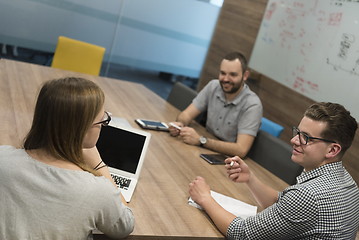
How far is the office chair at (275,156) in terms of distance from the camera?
2.40 metres

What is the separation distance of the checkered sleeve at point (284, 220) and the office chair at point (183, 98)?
1.79 meters

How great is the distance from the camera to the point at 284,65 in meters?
4.25

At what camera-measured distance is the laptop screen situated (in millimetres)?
1778

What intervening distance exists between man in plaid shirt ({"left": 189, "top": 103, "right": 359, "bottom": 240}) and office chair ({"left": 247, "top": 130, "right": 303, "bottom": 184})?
28.0 inches

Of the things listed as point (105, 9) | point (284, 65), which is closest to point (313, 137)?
point (284, 65)

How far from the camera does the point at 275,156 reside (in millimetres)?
2504

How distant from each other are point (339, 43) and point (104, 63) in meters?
2.92

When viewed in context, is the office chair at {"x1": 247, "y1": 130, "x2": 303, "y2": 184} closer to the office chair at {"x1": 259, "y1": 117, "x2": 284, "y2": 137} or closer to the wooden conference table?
the wooden conference table

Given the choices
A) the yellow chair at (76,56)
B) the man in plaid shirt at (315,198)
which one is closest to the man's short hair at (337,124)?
the man in plaid shirt at (315,198)

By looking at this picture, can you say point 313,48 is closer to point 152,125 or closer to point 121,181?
point 152,125

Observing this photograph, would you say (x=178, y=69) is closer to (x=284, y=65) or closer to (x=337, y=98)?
(x=284, y=65)

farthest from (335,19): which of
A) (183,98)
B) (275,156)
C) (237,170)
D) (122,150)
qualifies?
(122,150)

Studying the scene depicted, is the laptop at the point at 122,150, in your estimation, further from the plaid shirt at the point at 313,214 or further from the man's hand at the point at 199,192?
the plaid shirt at the point at 313,214

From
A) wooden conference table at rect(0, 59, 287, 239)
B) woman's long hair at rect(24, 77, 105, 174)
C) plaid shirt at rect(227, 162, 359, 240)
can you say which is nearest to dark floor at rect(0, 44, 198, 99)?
wooden conference table at rect(0, 59, 287, 239)
